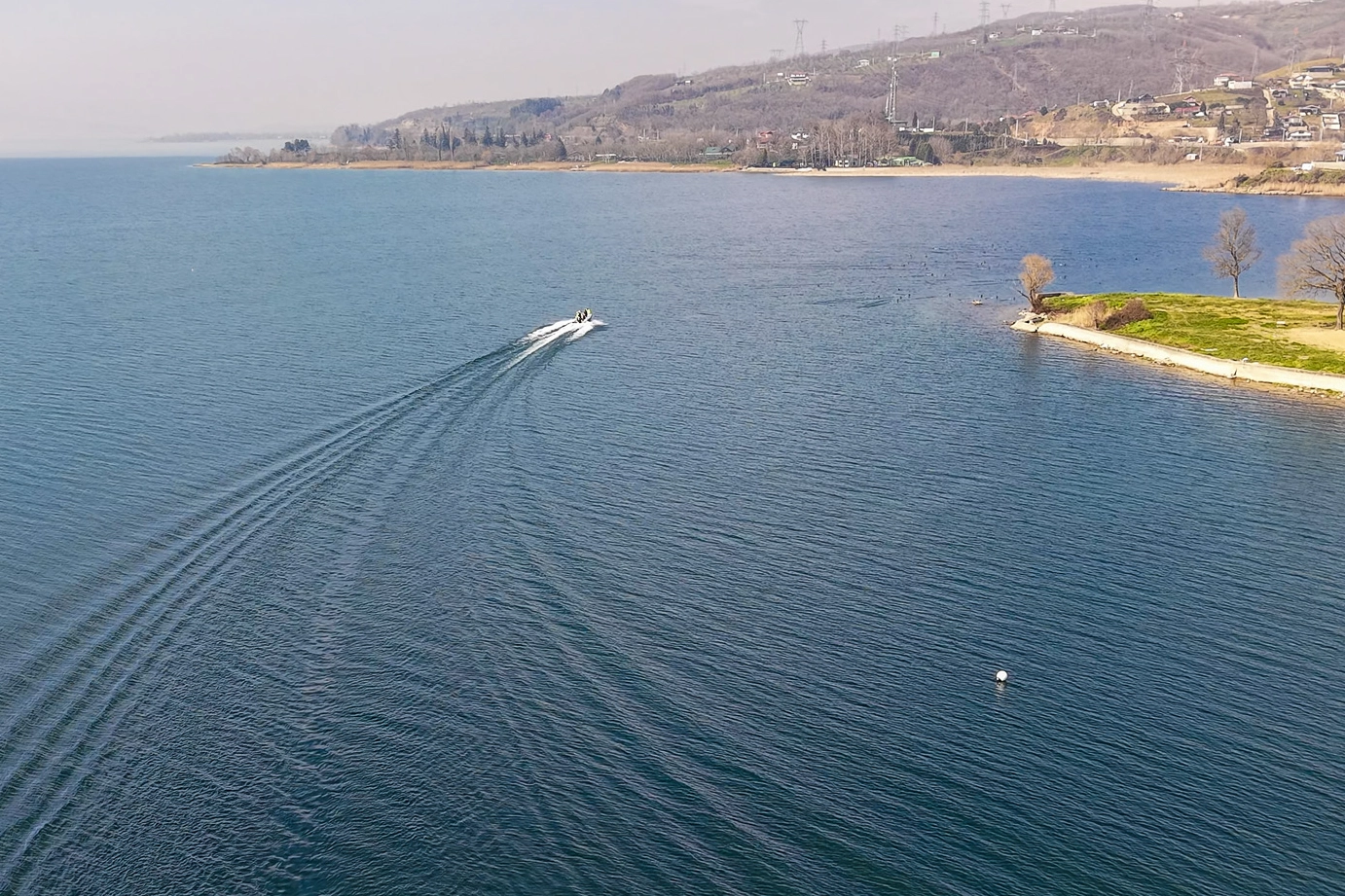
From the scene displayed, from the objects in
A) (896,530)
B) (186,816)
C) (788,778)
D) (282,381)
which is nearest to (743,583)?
(896,530)

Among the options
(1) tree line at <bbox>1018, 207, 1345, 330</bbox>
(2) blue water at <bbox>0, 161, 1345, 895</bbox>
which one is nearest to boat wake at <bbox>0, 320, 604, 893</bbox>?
(2) blue water at <bbox>0, 161, 1345, 895</bbox>

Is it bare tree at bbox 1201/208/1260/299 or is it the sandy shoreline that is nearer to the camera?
the sandy shoreline

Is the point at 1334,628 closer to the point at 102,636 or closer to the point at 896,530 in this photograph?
the point at 896,530

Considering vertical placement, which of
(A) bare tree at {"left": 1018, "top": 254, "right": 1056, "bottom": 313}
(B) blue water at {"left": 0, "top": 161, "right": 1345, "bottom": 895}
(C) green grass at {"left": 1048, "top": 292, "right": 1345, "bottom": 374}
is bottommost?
(B) blue water at {"left": 0, "top": 161, "right": 1345, "bottom": 895}

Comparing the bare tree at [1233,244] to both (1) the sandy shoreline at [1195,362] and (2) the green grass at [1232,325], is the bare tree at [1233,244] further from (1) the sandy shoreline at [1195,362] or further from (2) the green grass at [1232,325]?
(1) the sandy shoreline at [1195,362]

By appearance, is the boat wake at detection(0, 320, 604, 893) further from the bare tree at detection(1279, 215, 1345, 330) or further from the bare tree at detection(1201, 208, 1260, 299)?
the bare tree at detection(1201, 208, 1260, 299)
